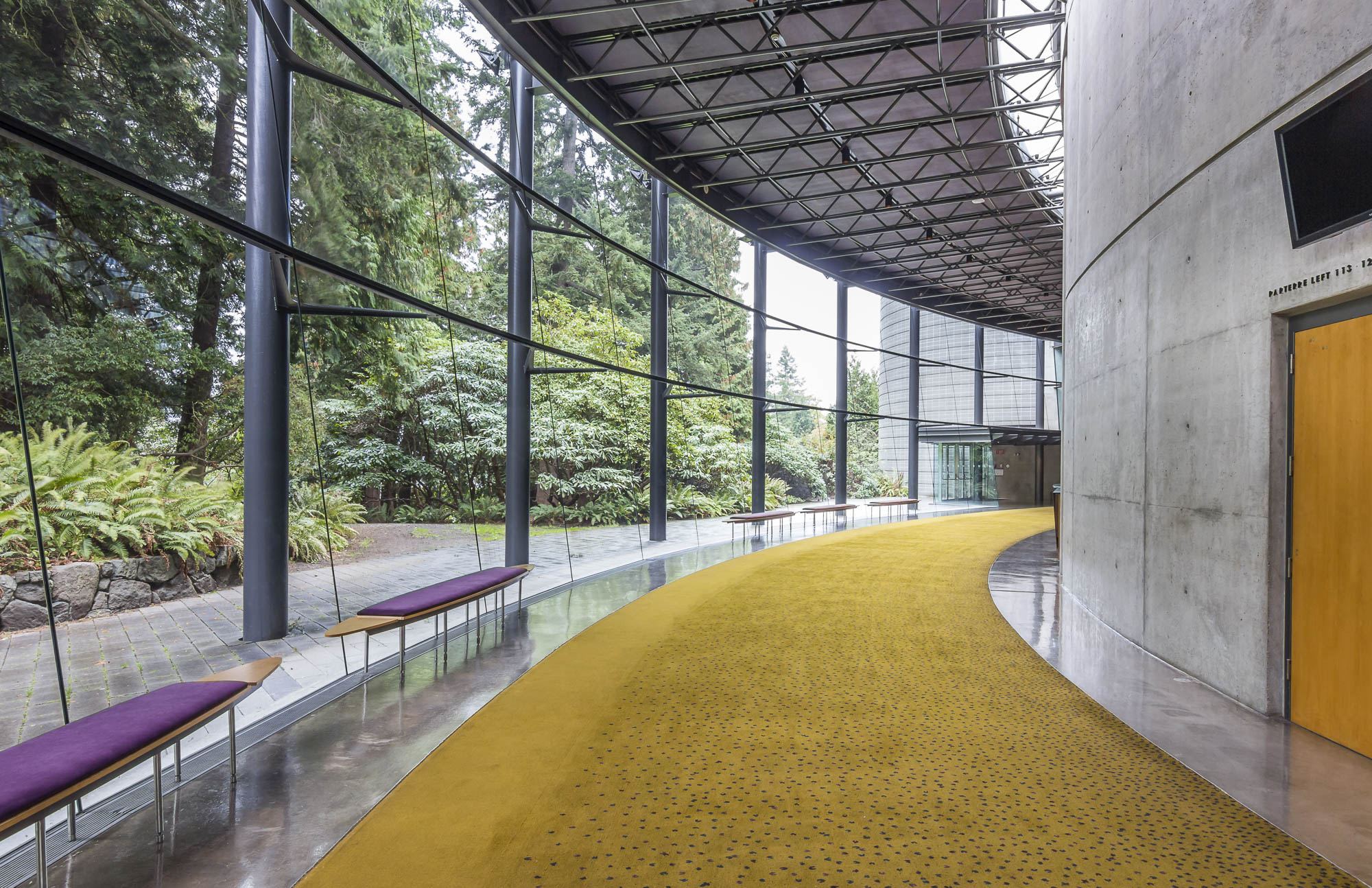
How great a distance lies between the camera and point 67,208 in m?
3.43

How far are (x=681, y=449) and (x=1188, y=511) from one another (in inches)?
544

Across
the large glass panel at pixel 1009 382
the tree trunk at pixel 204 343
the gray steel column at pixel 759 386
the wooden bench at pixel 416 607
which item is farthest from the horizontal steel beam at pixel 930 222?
the tree trunk at pixel 204 343

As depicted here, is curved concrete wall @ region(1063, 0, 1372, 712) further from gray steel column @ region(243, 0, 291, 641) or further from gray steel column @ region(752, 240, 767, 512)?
gray steel column @ region(752, 240, 767, 512)

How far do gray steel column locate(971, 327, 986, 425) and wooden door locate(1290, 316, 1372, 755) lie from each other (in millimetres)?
21394

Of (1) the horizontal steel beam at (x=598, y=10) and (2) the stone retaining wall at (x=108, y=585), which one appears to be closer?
(2) the stone retaining wall at (x=108, y=585)

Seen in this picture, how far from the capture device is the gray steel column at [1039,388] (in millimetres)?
26172

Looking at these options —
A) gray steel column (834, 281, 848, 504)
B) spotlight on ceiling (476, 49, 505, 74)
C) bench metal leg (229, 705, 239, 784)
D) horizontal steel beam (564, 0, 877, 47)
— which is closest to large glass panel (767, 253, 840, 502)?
gray steel column (834, 281, 848, 504)

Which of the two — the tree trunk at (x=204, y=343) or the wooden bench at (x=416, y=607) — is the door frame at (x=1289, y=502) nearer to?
the wooden bench at (x=416, y=607)

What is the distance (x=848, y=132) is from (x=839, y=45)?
8.67 feet

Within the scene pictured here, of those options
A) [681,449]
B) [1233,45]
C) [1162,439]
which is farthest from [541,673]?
[681,449]

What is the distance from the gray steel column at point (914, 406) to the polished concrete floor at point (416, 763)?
53.1 feet

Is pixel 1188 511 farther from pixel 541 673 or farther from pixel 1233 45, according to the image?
pixel 541 673

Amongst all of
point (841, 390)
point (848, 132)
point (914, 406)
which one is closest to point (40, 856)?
point (848, 132)

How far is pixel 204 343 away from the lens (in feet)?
16.5
